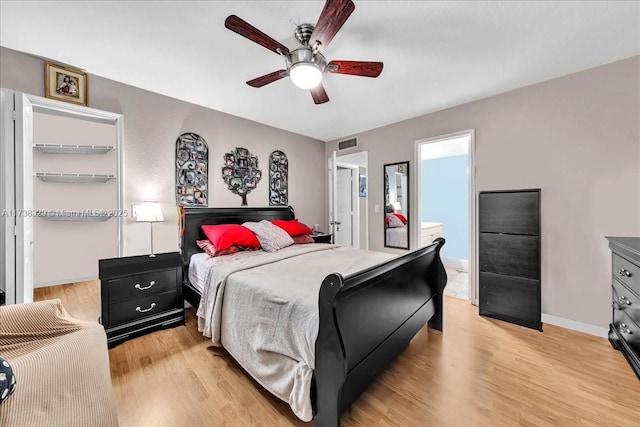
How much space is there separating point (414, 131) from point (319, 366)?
3.34 metres

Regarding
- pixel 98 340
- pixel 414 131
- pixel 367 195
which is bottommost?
pixel 98 340

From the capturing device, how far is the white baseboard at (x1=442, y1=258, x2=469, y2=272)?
4739 millimetres

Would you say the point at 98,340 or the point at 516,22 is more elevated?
the point at 516,22

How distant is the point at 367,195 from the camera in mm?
4223

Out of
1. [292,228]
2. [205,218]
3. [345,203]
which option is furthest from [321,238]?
[205,218]

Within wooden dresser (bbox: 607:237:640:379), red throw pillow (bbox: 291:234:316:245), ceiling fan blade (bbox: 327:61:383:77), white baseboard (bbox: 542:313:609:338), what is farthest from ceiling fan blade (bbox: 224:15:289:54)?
white baseboard (bbox: 542:313:609:338)

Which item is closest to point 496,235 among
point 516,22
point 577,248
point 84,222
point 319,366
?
point 577,248

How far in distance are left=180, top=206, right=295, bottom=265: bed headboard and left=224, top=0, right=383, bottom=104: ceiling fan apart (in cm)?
167

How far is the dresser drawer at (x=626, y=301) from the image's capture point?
1703mm

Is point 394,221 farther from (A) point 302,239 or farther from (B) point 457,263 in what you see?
(B) point 457,263

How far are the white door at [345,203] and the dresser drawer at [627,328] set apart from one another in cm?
331

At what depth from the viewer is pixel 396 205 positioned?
12.7 ft

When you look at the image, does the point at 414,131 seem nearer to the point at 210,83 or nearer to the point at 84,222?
the point at 210,83

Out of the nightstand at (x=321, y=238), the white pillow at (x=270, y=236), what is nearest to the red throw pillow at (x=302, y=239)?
the white pillow at (x=270, y=236)
